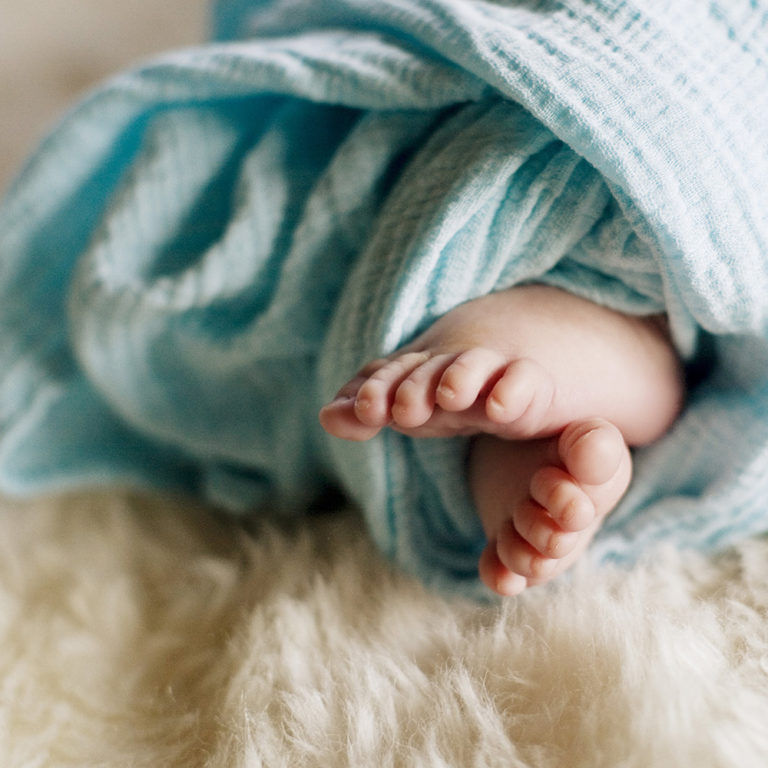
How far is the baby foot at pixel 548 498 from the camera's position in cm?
39

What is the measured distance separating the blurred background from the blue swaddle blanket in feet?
1.29

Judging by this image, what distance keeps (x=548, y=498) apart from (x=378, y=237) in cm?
20

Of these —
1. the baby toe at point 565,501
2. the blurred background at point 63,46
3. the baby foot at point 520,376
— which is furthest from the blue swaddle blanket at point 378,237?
the blurred background at point 63,46

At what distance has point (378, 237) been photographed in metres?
0.49

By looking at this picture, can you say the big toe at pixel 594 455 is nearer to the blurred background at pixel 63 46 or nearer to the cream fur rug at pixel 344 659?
the cream fur rug at pixel 344 659

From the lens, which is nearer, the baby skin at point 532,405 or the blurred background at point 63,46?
the baby skin at point 532,405

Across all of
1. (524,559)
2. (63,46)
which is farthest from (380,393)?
(63,46)

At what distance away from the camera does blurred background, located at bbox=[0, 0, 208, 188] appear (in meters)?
0.98

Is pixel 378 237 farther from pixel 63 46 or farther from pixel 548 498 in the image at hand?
pixel 63 46

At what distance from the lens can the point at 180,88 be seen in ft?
1.88

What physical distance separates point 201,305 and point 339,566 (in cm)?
22

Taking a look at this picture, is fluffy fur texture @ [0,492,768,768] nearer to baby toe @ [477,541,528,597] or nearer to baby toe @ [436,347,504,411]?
baby toe @ [477,541,528,597]

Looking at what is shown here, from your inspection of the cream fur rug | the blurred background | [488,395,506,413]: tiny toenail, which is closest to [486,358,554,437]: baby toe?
[488,395,506,413]: tiny toenail

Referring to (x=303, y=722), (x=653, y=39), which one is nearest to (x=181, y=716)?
(x=303, y=722)
